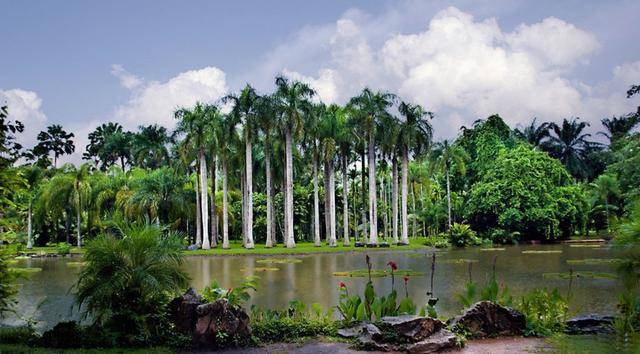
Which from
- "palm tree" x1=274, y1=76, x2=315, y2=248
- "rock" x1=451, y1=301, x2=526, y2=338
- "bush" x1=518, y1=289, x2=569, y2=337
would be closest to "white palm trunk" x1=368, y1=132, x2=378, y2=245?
"palm tree" x1=274, y1=76, x2=315, y2=248

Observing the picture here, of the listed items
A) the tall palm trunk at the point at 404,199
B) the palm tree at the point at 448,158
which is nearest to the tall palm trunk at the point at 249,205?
the tall palm trunk at the point at 404,199

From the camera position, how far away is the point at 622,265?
11250mm

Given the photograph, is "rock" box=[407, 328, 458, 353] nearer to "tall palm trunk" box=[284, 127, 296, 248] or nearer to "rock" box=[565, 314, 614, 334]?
"rock" box=[565, 314, 614, 334]

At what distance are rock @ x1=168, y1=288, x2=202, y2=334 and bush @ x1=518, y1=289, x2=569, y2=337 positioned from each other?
6733mm

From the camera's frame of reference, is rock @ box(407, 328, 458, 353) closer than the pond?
Yes

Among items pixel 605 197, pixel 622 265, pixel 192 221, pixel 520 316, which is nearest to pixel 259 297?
pixel 520 316

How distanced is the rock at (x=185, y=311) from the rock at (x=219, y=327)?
0.23 meters

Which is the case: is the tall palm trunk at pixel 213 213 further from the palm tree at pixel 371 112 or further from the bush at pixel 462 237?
the bush at pixel 462 237

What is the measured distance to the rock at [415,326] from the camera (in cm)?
1033

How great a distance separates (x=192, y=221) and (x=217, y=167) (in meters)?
6.93

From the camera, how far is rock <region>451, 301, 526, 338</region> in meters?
11.1

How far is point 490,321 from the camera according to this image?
11.2m

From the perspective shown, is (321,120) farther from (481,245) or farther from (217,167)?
(481,245)

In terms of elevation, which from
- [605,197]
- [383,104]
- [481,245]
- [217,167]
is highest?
[383,104]
